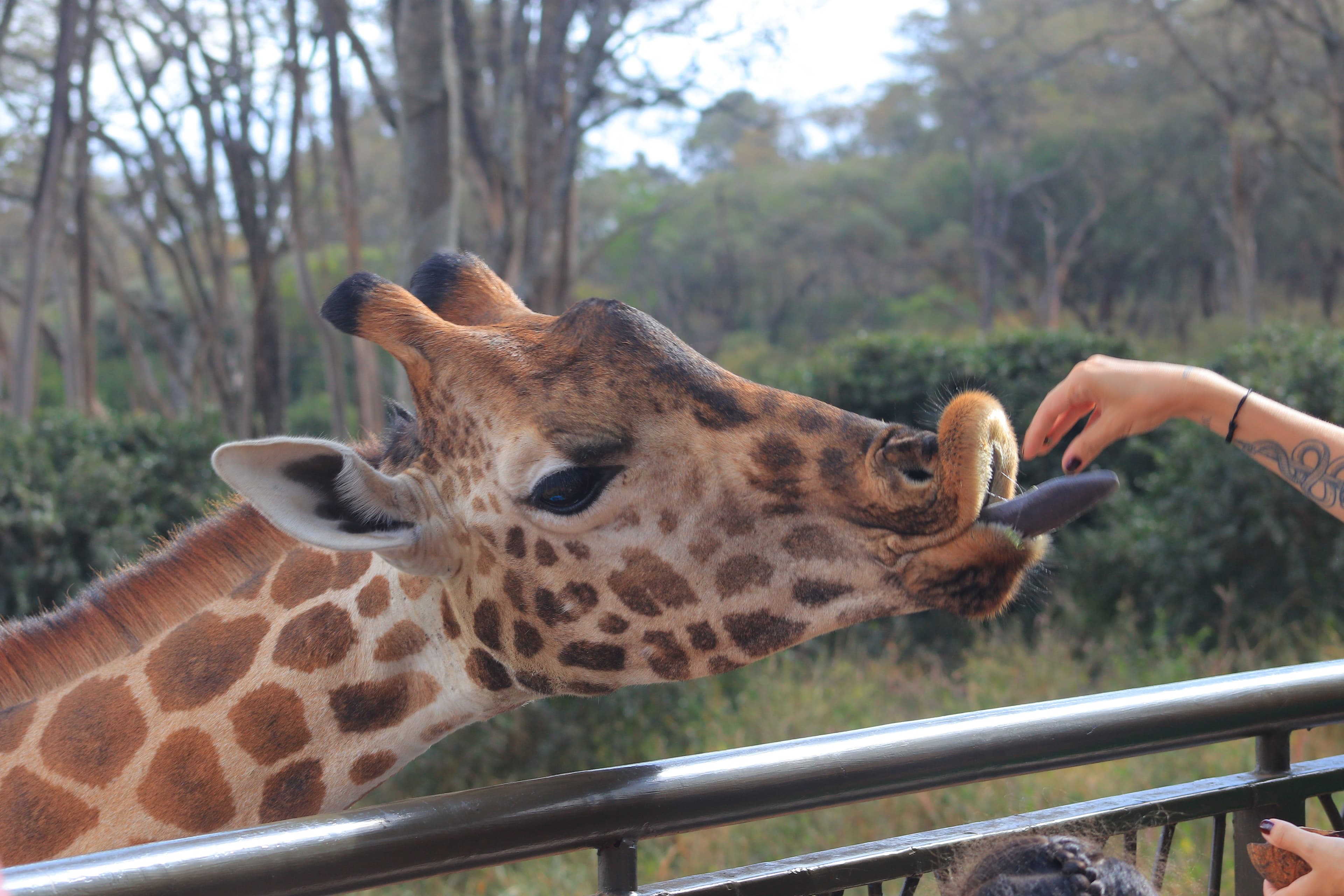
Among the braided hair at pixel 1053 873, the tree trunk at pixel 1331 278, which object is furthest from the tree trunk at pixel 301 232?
the tree trunk at pixel 1331 278

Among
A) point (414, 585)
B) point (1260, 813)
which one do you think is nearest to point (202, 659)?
point (414, 585)

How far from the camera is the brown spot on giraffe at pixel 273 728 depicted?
179 cm

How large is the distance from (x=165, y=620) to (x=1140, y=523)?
Answer: 22.8 feet

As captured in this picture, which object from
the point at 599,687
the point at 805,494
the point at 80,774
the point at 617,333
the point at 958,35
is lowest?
the point at 80,774

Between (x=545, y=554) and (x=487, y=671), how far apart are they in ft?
0.79

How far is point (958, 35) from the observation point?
2944 centimetres

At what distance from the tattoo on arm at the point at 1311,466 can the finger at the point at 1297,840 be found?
72cm

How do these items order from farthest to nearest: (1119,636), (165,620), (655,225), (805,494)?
(655,225)
(1119,636)
(165,620)
(805,494)

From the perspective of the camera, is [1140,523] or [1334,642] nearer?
[1334,642]

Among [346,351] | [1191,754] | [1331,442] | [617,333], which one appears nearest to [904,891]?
[617,333]

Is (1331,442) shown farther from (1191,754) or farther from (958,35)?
(958,35)

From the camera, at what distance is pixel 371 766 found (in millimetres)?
1785

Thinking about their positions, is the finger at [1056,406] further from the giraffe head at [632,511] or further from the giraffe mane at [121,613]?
the giraffe mane at [121,613]

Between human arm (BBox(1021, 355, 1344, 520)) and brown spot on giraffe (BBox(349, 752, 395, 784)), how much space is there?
131 centimetres
